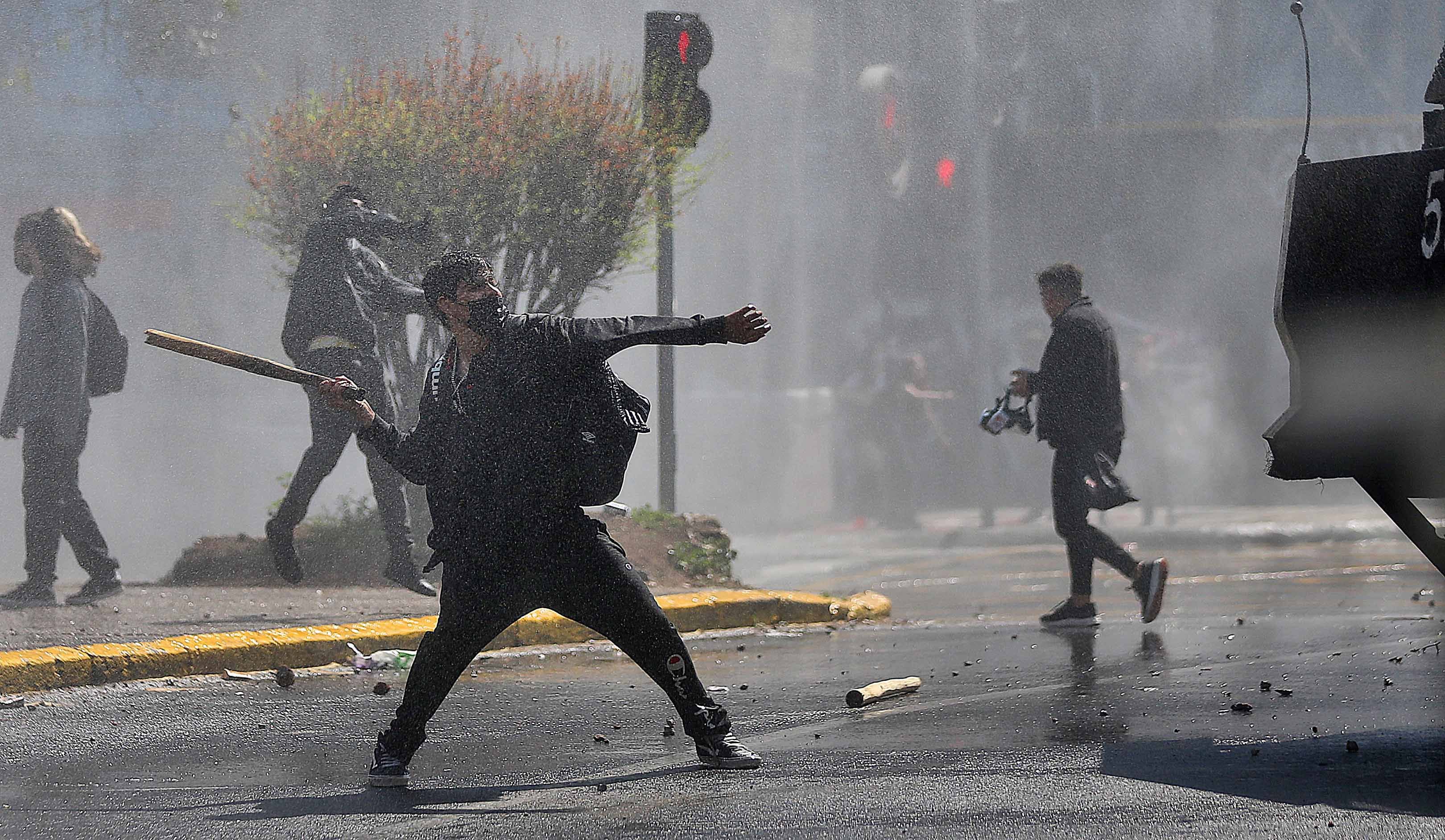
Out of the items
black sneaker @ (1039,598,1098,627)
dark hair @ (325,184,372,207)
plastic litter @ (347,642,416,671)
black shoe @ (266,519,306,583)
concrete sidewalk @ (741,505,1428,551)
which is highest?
dark hair @ (325,184,372,207)

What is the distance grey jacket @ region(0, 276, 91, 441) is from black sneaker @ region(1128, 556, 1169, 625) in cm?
501

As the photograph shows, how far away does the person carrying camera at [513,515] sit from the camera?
4.50 meters

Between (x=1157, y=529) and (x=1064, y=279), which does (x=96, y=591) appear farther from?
(x=1157, y=529)

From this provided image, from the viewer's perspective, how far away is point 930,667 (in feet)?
22.6

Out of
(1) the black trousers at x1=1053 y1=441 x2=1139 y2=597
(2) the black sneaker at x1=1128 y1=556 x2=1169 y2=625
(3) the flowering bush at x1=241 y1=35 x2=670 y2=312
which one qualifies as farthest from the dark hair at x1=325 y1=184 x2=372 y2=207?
(2) the black sneaker at x1=1128 y1=556 x2=1169 y2=625

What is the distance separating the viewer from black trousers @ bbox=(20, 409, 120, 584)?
8305mm

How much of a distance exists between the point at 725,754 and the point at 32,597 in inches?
189

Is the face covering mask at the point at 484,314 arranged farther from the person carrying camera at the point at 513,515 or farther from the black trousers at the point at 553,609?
the black trousers at the point at 553,609

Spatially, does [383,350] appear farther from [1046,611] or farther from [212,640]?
[1046,611]

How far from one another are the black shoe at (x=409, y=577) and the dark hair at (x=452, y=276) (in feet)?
13.6

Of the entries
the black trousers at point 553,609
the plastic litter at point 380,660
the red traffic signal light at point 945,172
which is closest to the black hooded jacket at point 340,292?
the plastic litter at point 380,660

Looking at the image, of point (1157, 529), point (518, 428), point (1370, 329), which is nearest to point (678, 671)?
point (518, 428)

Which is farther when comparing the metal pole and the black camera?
the metal pole

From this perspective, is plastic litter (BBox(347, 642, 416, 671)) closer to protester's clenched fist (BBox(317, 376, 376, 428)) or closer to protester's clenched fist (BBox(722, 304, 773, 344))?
protester's clenched fist (BBox(317, 376, 376, 428))
